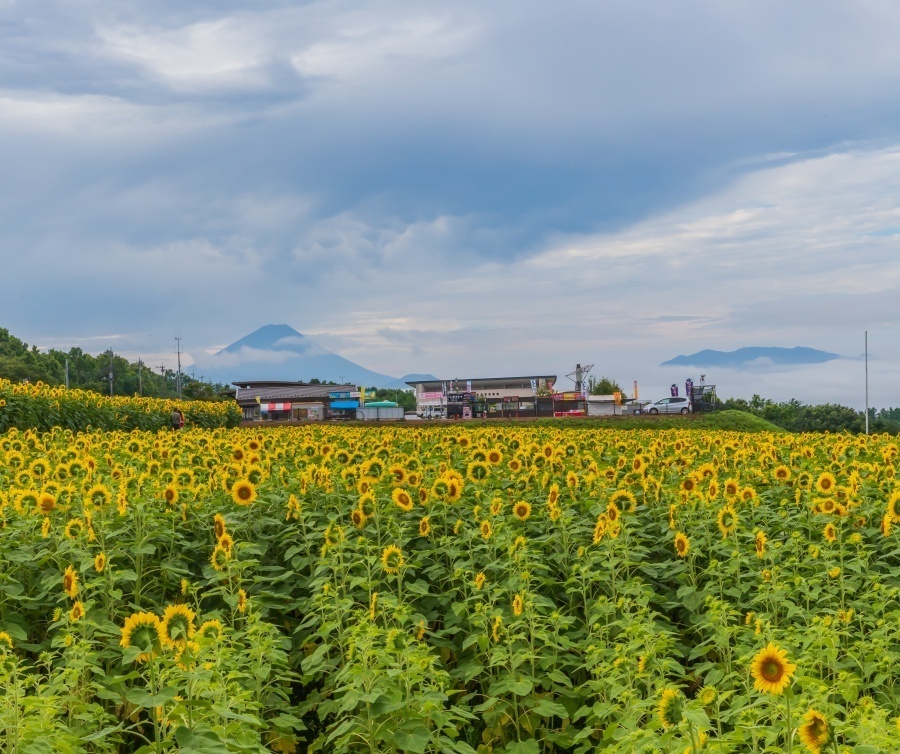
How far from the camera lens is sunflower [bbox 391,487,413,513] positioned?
750 cm

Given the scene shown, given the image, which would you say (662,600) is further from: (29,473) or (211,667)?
(29,473)

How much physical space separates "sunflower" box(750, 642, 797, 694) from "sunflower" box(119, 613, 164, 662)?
260 cm

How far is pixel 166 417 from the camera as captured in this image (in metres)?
25.2

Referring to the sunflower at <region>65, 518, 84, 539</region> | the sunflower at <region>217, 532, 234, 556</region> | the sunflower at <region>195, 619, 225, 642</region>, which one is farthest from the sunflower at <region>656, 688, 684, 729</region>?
the sunflower at <region>65, 518, 84, 539</region>

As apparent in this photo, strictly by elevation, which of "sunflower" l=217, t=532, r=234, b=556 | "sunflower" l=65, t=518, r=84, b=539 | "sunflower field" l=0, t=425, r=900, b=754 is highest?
"sunflower" l=65, t=518, r=84, b=539

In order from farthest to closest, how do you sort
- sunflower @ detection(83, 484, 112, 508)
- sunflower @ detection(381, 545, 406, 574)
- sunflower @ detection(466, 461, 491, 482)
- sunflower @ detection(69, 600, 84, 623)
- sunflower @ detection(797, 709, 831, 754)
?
sunflower @ detection(466, 461, 491, 482) < sunflower @ detection(83, 484, 112, 508) < sunflower @ detection(381, 545, 406, 574) < sunflower @ detection(69, 600, 84, 623) < sunflower @ detection(797, 709, 831, 754)

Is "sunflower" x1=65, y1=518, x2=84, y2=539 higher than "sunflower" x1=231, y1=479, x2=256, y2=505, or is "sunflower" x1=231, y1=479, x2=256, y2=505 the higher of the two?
"sunflower" x1=231, y1=479, x2=256, y2=505

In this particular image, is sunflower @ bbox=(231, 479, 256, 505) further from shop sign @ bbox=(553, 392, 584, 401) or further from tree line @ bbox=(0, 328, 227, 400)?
tree line @ bbox=(0, 328, 227, 400)

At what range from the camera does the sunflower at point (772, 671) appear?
359 centimetres

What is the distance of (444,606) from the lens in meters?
7.12

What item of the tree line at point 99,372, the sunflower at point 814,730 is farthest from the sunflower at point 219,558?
the tree line at point 99,372

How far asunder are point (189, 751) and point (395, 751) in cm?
183

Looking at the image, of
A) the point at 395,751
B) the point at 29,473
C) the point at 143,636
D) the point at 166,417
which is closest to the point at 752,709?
the point at 395,751

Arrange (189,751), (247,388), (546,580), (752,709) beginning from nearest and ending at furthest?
(189,751), (752,709), (546,580), (247,388)
